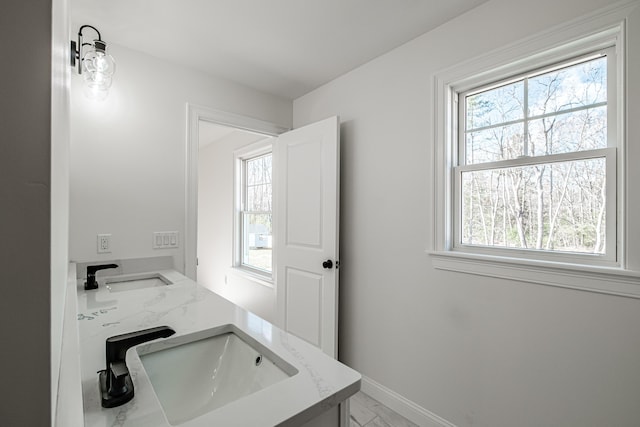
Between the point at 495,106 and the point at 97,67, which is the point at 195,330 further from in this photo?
the point at 495,106

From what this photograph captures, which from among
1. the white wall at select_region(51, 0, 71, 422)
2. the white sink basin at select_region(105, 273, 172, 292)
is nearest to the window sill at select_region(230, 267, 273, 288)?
the white sink basin at select_region(105, 273, 172, 292)

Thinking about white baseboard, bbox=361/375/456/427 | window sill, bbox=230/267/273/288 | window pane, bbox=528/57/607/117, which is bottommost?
white baseboard, bbox=361/375/456/427

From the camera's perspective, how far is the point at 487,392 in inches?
62.4

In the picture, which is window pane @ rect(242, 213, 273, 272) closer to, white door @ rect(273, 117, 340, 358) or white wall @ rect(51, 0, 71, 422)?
white door @ rect(273, 117, 340, 358)

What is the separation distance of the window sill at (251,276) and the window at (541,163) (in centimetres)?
220

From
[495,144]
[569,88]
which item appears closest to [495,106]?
[495,144]

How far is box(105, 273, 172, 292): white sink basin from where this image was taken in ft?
5.99

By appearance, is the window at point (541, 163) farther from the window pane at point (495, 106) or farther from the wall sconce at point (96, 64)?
the wall sconce at point (96, 64)

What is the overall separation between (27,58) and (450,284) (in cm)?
190

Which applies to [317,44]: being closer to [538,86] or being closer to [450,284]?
[538,86]

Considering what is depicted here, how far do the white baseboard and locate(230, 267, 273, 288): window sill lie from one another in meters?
1.53

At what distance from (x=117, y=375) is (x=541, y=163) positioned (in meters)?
1.87

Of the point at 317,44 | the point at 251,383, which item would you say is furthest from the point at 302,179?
the point at 251,383

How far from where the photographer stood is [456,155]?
5.96 feet
